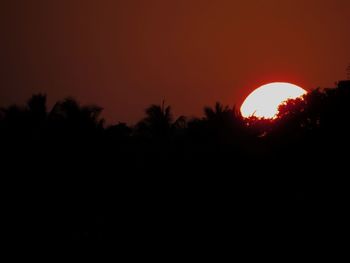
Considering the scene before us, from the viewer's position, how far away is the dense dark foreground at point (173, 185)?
51.0 feet

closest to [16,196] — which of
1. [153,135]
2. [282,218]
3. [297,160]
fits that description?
[153,135]

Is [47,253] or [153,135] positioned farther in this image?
[153,135]

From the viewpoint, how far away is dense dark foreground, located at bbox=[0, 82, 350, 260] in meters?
15.5

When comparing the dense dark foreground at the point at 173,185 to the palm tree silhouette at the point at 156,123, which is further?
the palm tree silhouette at the point at 156,123

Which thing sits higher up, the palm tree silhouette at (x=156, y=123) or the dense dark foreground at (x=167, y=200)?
the palm tree silhouette at (x=156, y=123)

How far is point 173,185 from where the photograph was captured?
731 inches

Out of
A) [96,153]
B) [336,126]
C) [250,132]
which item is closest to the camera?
[96,153]

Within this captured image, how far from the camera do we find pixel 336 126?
1972 centimetres

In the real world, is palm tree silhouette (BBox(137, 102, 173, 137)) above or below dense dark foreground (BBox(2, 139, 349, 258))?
above

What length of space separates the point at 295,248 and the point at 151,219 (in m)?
5.15

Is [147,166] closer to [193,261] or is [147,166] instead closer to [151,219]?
[151,219]

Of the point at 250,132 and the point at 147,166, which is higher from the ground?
the point at 250,132

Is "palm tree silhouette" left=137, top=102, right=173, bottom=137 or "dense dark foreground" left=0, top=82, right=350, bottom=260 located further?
"palm tree silhouette" left=137, top=102, right=173, bottom=137

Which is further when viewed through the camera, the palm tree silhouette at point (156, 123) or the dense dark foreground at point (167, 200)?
the palm tree silhouette at point (156, 123)
